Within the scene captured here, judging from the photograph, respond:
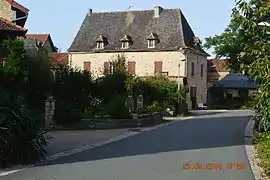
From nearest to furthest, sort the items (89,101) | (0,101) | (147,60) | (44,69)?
(0,101)
(44,69)
(89,101)
(147,60)

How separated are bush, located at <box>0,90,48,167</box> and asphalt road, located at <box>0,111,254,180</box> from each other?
19.8 inches

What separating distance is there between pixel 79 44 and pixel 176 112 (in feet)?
65.6

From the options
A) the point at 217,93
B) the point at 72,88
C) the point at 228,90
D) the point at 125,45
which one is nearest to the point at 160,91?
the point at 72,88

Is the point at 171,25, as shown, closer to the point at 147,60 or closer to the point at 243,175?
the point at 147,60

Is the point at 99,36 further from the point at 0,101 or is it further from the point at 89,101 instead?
the point at 0,101

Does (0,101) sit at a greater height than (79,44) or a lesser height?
lesser

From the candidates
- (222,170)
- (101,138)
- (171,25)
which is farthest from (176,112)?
(222,170)

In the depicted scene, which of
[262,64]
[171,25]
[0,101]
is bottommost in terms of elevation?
[0,101]

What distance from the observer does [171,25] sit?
165 ft

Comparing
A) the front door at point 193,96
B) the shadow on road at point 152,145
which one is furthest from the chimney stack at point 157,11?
the shadow on road at point 152,145

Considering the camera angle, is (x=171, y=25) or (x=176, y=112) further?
(x=171, y=25)

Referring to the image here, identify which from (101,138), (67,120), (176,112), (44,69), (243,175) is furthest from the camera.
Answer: (176,112)

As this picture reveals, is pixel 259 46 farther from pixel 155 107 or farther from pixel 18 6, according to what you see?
pixel 18 6

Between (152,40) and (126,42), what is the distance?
9.96ft
